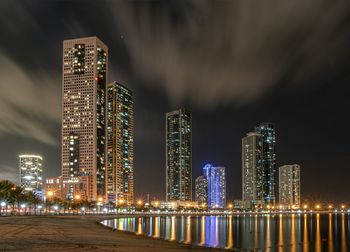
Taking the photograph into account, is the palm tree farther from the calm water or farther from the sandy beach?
the sandy beach

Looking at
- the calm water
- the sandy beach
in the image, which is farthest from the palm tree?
the sandy beach

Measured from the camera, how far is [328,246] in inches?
2857

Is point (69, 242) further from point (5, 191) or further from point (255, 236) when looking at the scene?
point (5, 191)

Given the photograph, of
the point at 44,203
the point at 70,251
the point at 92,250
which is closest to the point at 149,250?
the point at 92,250

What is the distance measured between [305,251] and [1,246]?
1726 inches

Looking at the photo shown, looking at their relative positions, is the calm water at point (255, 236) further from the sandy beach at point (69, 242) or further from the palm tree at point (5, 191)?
the palm tree at point (5, 191)

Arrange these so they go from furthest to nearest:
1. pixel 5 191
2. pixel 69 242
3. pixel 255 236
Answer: pixel 5 191 → pixel 255 236 → pixel 69 242

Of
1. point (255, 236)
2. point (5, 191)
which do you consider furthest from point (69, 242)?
point (5, 191)

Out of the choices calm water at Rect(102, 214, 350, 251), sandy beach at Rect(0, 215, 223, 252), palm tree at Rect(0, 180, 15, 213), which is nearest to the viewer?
sandy beach at Rect(0, 215, 223, 252)

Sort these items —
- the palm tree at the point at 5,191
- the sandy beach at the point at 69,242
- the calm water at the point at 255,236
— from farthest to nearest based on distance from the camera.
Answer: the palm tree at the point at 5,191
the calm water at the point at 255,236
the sandy beach at the point at 69,242

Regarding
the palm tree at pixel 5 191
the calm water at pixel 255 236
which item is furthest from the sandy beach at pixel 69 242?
the palm tree at pixel 5 191

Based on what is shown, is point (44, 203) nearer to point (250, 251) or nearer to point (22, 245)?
point (250, 251)

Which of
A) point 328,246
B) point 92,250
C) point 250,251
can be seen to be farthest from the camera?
point 328,246

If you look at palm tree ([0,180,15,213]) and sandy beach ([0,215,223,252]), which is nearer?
sandy beach ([0,215,223,252])
